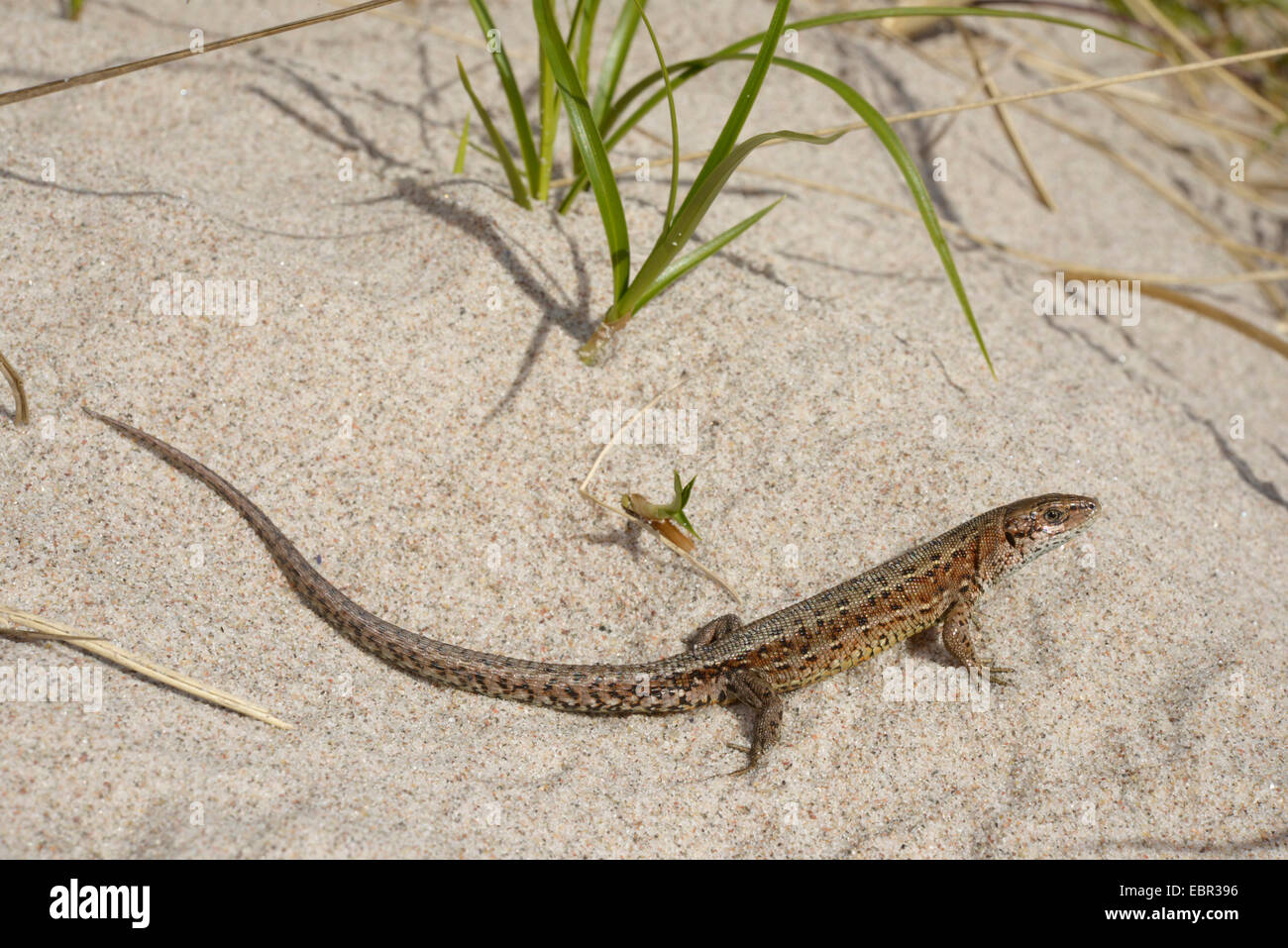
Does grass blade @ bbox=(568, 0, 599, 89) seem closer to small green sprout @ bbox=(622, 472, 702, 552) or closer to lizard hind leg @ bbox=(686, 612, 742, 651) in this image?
small green sprout @ bbox=(622, 472, 702, 552)

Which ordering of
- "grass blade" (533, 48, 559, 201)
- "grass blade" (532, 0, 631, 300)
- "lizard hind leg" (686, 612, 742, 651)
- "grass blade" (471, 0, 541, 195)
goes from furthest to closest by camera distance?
"grass blade" (533, 48, 559, 201) < "grass blade" (471, 0, 541, 195) < "lizard hind leg" (686, 612, 742, 651) < "grass blade" (532, 0, 631, 300)

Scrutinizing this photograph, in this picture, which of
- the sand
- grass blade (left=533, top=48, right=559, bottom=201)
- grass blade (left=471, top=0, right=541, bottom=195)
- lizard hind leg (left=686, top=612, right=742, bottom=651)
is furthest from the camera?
grass blade (left=533, top=48, right=559, bottom=201)

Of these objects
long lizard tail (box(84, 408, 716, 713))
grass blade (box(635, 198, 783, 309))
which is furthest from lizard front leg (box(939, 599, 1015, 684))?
grass blade (box(635, 198, 783, 309))

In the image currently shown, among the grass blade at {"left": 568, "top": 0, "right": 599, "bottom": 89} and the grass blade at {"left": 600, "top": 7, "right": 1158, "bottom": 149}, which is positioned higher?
the grass blade at {"left": 568, "top": 0, "right": 599, "bottom": 89}

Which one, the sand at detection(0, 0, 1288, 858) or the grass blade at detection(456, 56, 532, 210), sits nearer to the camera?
the sand at detection(0, 0, 1288, 858)

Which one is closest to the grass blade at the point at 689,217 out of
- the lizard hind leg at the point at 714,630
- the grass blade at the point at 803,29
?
the grass blade at the point at 803,29

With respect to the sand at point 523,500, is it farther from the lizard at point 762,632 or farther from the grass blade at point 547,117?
the grass blade at point 547,117
